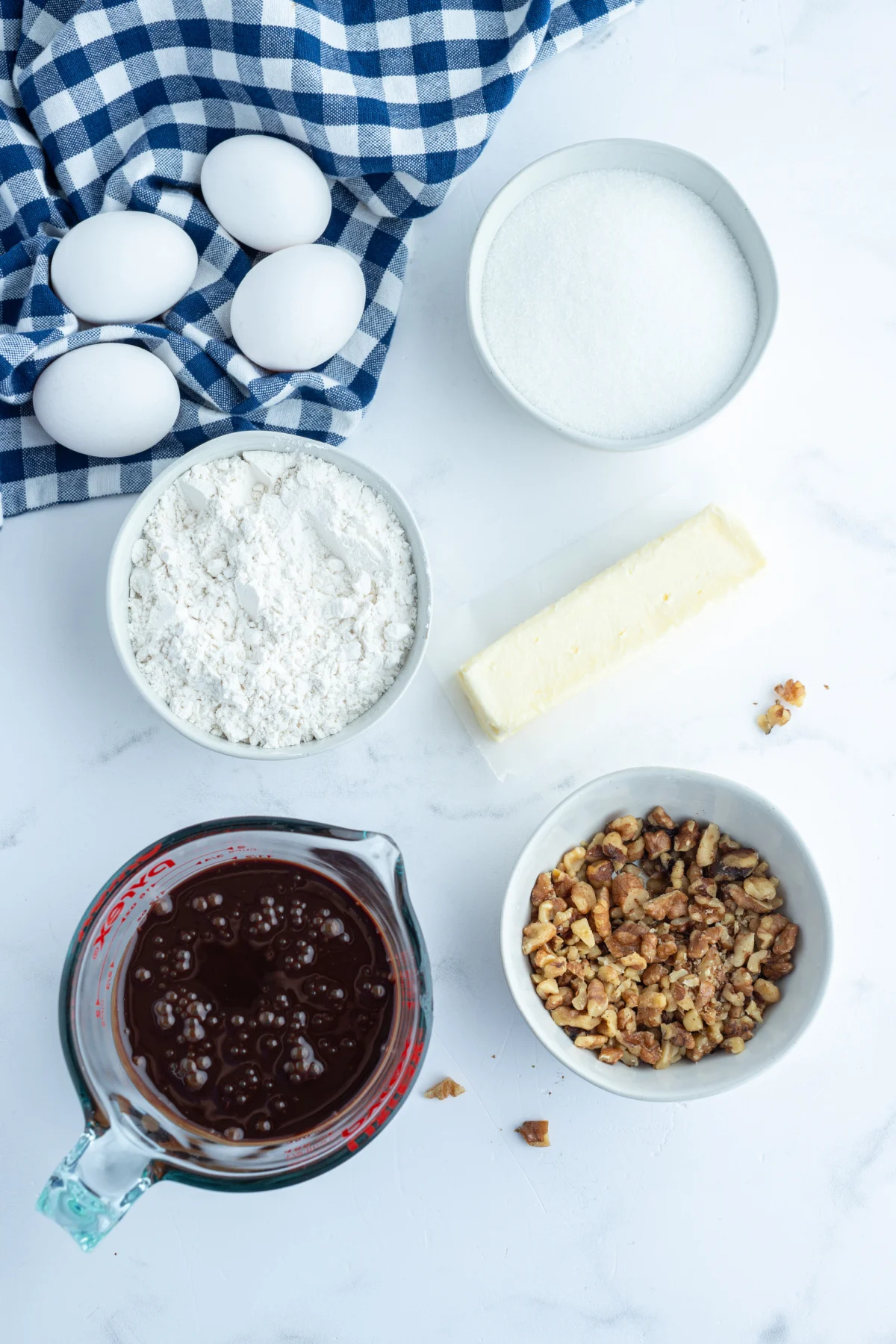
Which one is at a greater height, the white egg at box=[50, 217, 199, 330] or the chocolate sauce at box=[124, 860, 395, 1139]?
the white egg at box=[50, 217, 199, 330]

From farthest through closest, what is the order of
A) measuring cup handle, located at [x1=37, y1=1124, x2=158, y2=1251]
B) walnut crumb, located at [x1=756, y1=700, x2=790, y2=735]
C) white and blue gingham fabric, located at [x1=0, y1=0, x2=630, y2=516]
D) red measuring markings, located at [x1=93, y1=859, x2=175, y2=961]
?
1. walnut crumb, located at [x1=756, y1=700, x2=790, y2=735]
2. white and blue gingham fabric, located at [x1=0, y1=0, x2=630, y2=516]
3. red measuring markings, located at [x1=93, y1=859, x2=175, y2=961]
4. measuring cup handle, located at [x1=37, y1=1124, x2=158, y2=1251]

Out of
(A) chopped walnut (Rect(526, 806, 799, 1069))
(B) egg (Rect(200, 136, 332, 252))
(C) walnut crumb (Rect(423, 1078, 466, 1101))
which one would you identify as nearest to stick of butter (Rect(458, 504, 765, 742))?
(A) chopped walnut (Rect(526, 806, 799, 1069))

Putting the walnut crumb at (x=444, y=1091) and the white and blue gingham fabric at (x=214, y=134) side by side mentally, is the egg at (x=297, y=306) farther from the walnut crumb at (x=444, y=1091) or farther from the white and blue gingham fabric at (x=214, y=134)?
the walnut crumb at (x=444, y=1091)

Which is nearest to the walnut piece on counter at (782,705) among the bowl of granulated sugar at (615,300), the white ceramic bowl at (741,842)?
the white ceramic bowl at (741,842)

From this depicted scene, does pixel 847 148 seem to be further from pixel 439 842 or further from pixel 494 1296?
pixel 494 1296

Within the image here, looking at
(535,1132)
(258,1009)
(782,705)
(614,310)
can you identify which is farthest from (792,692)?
(258,1009)

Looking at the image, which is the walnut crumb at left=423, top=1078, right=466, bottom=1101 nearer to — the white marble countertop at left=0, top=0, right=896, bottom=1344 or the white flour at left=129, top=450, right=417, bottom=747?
the white marble countertop at left=0, top=0, right=896, bottom=1344
